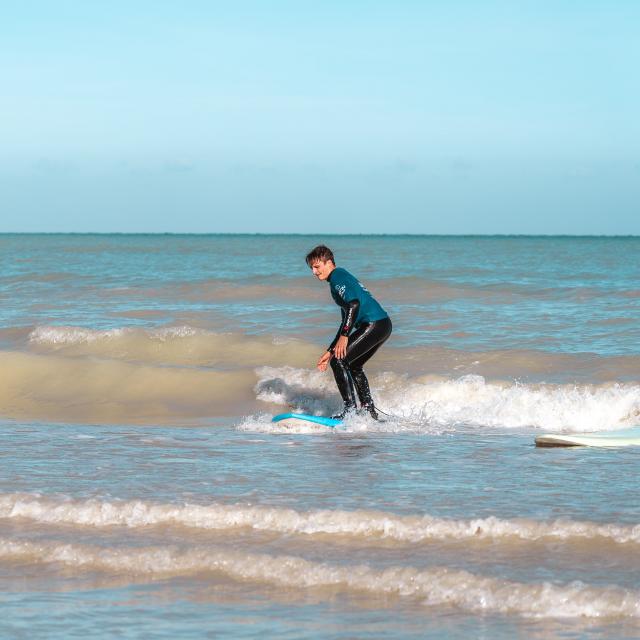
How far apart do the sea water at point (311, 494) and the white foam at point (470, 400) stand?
4 cm

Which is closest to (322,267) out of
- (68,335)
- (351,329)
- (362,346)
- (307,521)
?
(351,329)

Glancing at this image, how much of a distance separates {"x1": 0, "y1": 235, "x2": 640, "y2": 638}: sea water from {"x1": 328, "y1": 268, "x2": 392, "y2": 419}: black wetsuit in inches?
12.5

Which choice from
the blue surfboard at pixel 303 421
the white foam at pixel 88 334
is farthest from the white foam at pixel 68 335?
the blue surfboard at pixel 303 421

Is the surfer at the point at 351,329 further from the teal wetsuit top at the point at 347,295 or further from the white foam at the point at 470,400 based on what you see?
the white foam at the point at 470,400

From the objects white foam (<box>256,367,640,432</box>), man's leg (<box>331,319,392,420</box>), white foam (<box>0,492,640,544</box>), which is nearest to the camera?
white foam (<box>0,492,640,544</box>)

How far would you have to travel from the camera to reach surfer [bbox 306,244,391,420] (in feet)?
31.5

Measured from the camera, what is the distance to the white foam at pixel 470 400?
11.2 meters

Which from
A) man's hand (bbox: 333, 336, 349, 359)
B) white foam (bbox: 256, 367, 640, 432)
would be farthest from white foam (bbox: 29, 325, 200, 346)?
man's hand (bbox: 333, 336, 349, 359)

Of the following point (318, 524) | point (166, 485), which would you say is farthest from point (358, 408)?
point (318, 524)

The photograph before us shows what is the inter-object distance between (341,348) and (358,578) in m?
4.65

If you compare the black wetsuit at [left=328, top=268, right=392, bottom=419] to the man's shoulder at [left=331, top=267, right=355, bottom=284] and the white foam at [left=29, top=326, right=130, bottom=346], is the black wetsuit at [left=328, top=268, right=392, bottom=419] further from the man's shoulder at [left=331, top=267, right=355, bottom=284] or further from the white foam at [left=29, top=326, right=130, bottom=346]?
the white foam at [left=29, top=326, right=130, bottom=346]

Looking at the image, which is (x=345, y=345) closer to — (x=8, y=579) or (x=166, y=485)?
(x=166, y=485)

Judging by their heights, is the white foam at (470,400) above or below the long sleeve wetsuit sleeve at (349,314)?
below

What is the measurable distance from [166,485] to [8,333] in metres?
11.9
